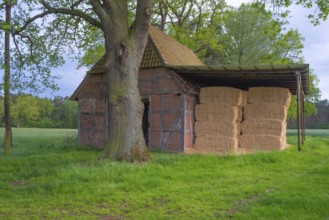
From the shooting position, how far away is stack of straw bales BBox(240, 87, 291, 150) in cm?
1527

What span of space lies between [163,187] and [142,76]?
29.2 feet

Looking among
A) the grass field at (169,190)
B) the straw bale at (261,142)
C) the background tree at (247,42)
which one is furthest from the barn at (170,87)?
the background tree at (247,42)

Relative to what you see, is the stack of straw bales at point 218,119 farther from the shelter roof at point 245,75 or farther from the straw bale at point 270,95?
the shelter roof at point 245,75

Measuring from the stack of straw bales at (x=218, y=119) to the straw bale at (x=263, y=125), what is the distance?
1.21ft

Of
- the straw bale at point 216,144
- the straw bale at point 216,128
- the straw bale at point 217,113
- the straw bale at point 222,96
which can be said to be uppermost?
the straw bale at point 222,96

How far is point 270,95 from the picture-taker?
15.6 metres

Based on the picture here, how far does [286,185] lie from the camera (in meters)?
8.01

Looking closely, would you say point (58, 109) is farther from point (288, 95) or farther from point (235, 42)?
point (288, 95)

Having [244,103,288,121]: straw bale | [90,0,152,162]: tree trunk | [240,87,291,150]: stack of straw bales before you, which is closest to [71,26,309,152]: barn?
[240,87,291,150]: stack of straw bales

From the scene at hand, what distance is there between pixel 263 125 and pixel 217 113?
6.48ft

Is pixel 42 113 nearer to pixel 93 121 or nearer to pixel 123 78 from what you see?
pixel 93 121

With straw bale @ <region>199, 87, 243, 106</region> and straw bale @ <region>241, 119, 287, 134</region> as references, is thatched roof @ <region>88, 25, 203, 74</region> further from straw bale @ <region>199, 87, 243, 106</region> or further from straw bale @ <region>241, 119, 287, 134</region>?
straw bale @ <region>241, 119, 287, 134</region>

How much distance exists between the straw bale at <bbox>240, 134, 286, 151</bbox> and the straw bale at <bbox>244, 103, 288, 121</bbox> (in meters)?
0.85

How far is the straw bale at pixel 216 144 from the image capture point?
50.1 feet
